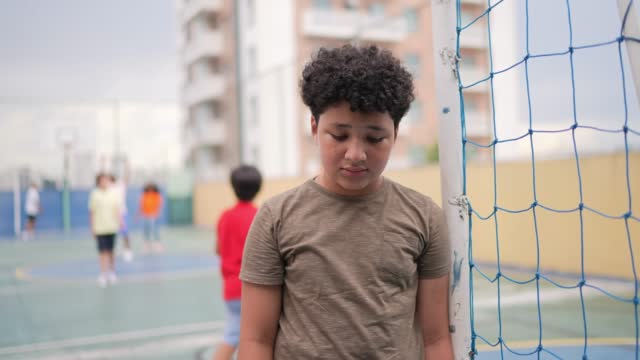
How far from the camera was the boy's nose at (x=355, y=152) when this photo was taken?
4.69ft

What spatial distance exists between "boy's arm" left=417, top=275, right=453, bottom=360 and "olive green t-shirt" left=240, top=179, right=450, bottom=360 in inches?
2.8

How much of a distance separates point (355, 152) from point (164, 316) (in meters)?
5.18

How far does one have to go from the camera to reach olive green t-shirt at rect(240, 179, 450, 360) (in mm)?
1471

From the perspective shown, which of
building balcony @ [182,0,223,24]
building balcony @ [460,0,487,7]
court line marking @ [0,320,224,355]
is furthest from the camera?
building balcony @ [182,0,223,24]

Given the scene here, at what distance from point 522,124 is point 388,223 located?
7.32m

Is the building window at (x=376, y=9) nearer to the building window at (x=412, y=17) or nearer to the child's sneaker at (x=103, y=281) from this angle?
the building window at (x=412, y=17)

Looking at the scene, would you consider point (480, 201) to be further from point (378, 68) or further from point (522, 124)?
point (378, 68)

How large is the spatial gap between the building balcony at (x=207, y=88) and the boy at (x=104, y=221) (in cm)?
2238

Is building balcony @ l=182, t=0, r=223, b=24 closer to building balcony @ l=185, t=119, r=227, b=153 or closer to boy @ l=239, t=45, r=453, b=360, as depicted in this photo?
building balcony @ l=185, t=119, r=227, b=153

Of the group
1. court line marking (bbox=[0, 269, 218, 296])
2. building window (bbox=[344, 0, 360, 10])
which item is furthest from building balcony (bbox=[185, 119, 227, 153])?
court line marking (bbox=[0, 269, 218, 296])

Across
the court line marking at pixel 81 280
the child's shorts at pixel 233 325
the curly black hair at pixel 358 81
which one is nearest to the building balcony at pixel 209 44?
the court line marking at pixel 81 280

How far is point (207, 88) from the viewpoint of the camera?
3122 cm

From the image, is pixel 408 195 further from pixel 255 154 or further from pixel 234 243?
pixel 255 154

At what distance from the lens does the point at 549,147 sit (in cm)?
846
